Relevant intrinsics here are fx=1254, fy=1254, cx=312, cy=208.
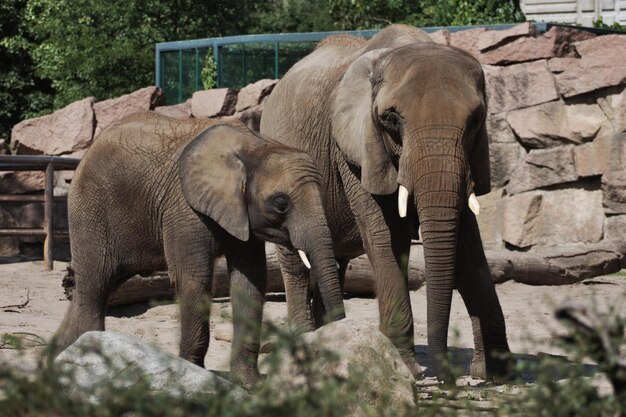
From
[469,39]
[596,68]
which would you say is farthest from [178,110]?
[596,68]

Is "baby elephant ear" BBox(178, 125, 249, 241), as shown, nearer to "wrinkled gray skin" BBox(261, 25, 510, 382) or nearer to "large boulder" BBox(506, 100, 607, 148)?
"wrinkled gray skin" BBox(261, 25, 510, 382)

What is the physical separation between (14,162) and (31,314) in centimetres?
371

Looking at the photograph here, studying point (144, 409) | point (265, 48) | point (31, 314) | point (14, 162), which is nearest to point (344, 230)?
point (31, 314)

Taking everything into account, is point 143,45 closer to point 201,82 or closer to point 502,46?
point 201,82

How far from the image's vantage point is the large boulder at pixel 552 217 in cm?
1218

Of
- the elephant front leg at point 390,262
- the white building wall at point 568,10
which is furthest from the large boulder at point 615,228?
the white building wall at point 568,10

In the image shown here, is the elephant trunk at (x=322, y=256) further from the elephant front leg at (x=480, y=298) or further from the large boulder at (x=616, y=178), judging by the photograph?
the large boulder at (x=616, y=178)

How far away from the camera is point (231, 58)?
667 inches

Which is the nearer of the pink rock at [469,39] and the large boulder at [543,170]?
the large boulder at [543,170]

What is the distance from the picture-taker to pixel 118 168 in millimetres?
6531

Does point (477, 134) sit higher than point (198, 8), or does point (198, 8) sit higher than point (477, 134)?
point (477, 134)

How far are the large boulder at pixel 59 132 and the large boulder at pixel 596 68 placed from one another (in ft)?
19.1

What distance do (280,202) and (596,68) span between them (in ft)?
23.0

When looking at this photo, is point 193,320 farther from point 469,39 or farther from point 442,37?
point 469,39
